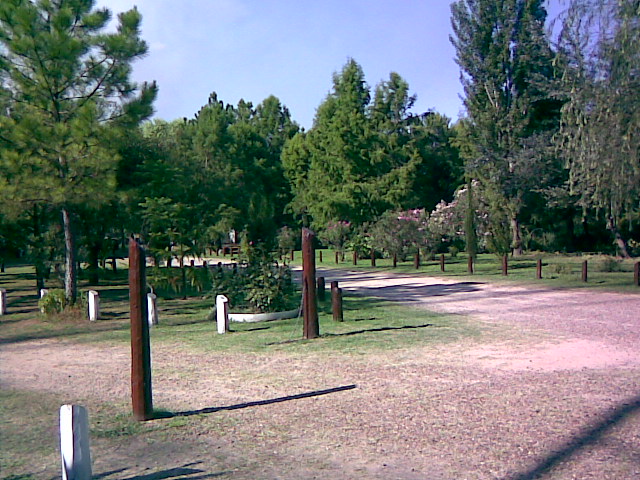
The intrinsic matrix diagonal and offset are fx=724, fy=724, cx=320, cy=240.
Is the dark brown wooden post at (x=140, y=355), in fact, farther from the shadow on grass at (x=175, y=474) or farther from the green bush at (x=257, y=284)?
the green bush at (x=257, y=284)

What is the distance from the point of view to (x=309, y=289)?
1280 cm

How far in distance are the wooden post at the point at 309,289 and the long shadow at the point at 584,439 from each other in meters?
6.05

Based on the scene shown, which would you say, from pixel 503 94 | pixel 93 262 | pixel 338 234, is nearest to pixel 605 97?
pixel 93 262

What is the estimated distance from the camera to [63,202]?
17547 millimetres

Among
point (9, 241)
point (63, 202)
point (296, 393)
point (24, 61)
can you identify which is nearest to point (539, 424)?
point (296, 393)

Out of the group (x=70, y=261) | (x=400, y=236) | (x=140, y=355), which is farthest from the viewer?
(x=400, y=236)

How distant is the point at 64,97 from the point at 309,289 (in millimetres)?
9509

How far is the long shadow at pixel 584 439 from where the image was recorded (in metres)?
5.73

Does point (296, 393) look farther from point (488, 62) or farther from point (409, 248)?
point (488, 62)

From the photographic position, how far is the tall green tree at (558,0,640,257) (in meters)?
17.3

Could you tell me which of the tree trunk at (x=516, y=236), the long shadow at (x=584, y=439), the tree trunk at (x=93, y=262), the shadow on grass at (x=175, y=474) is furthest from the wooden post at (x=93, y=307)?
the tree trunk at (x=516, y=236)

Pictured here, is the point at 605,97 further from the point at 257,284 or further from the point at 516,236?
the point at 516,236

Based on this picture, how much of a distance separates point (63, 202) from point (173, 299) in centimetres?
540

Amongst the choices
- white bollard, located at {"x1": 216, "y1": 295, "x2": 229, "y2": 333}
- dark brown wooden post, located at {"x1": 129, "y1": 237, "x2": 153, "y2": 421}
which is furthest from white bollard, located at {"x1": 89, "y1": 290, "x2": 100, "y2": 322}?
dark brown wooden post, located at {"x1": 129, "y1": 237, "x2": 153, "y2": 421}
